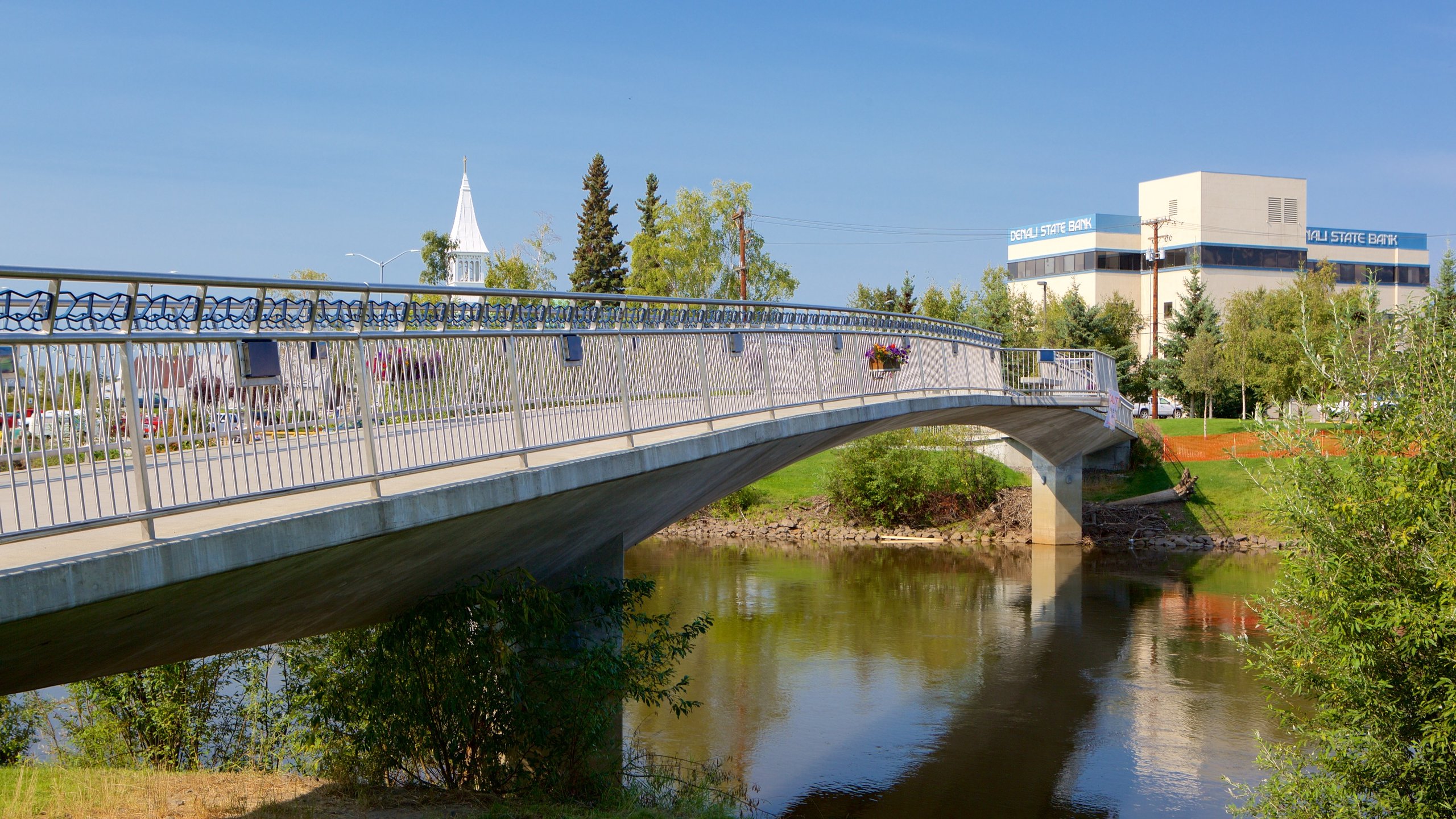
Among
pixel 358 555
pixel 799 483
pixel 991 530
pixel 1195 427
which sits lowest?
pixel 991 530

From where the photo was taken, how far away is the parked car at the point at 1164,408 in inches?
2120

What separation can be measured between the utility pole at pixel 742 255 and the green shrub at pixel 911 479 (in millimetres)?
8884

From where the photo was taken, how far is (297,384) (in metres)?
7.66

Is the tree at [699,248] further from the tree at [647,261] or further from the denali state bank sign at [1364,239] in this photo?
the denali state bank sign at [1364,239]

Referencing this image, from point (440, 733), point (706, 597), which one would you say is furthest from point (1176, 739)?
point (706, 597)

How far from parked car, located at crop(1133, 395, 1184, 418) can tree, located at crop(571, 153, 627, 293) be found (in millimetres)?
28521

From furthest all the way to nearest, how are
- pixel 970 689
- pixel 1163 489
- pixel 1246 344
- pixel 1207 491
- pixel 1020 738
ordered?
pixel 1246 344 → pixel 1163 489 → pixel 1207 491 → pixel 970 689 → pixel 1020 738

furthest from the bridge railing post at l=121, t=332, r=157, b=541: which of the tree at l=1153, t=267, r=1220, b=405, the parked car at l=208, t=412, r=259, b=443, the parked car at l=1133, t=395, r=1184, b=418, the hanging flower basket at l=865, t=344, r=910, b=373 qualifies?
the parked car at l=1133, t=395, r=1184, b=418

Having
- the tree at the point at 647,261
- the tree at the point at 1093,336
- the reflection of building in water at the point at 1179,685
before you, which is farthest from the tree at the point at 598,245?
the reflection of building in water at the point at 1179,685

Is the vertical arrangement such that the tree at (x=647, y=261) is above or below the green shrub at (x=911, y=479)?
above

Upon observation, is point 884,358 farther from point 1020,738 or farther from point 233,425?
point 233,425

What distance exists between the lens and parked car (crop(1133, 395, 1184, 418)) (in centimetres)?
5384

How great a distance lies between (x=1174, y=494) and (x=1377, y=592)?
1068 inches

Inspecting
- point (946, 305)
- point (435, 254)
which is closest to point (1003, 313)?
point (946, 305)
